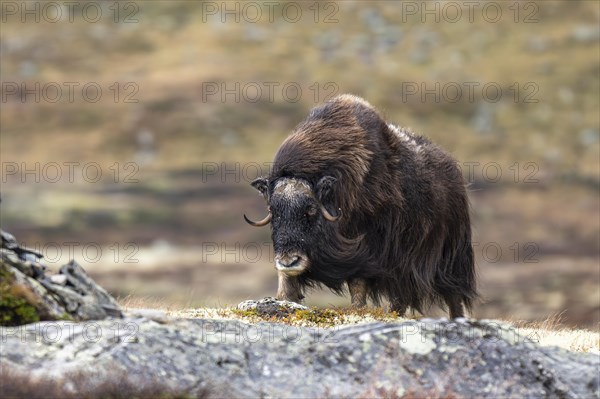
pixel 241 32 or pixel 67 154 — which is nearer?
pixel 67 154

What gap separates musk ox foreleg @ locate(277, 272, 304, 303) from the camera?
9883 mm

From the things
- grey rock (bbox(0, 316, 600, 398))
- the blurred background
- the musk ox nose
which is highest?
grey rock (bbox(0, 316, 600, 398))

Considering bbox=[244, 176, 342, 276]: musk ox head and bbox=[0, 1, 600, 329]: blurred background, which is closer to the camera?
bbox=[244, 176, 342, 276]: musk ox head

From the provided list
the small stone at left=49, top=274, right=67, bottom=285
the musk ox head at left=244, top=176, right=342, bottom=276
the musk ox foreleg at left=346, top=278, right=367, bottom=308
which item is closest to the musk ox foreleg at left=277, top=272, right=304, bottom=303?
the musk ox head at left=244, top=176, right=342, bottom=276

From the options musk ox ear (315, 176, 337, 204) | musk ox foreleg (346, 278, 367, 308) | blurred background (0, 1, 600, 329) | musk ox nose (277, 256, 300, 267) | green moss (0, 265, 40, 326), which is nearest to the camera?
green moss (0, 265, 40, 326)

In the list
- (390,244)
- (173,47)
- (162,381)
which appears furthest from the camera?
(173,47)

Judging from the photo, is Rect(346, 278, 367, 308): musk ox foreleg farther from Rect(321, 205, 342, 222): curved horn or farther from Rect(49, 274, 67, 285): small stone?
Rect(49, 274, 67, 285): small stone

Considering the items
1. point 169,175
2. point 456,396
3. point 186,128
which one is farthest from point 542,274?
point 456,396

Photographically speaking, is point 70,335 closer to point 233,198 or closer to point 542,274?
point 542,274

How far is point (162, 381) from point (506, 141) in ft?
171

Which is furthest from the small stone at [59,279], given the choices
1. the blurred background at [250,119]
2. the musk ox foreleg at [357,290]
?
the blurred background at [250,119]

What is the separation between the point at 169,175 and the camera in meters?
52.6

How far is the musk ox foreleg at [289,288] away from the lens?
9.88 metres

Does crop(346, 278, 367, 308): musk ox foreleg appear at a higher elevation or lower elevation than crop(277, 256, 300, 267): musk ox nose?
A: lower
